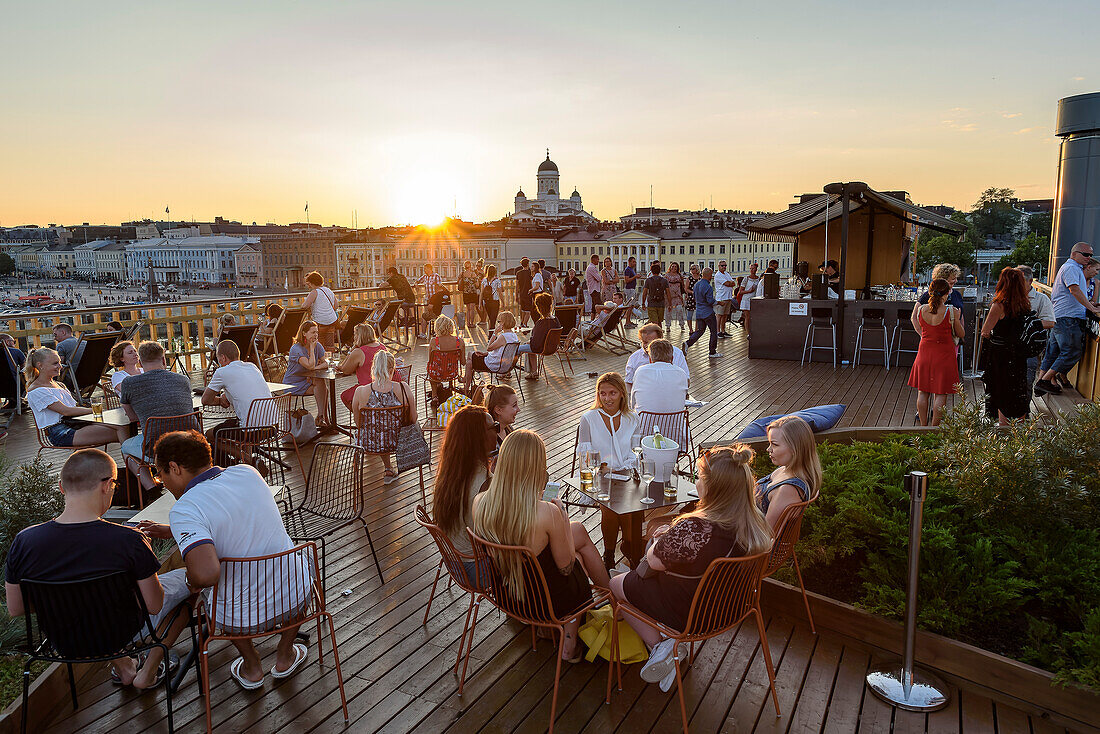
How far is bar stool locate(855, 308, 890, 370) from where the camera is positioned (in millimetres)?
10016

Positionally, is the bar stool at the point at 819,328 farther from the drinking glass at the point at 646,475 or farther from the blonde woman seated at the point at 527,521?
the blonde woman seated at the point at 527,521

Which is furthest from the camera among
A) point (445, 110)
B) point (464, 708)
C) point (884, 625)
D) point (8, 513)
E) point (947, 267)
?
point (445, 110)

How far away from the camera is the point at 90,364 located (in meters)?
7.54

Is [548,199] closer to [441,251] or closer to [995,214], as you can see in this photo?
[441,251]

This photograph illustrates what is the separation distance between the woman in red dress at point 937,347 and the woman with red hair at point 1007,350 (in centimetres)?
26

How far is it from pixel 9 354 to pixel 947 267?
9.76 m

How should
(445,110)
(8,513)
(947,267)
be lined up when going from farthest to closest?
(445,110) < (947,267) < (8,513)

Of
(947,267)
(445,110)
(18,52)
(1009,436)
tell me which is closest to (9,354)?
(18,52)

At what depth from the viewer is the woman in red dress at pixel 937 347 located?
594 centimetres

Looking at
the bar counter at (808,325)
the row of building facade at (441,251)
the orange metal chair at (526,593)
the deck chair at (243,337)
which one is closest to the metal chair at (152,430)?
the orange metal chair at (526,593)

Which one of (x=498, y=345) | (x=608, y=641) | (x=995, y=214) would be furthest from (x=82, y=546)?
(x=995, y=214)

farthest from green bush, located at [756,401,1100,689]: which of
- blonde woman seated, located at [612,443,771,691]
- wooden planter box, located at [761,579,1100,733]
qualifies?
blonde woman seated, located at [612,443,771,691]

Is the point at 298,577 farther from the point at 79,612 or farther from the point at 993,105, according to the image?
the point at 993,105

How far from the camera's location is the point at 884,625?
309 centimetres
